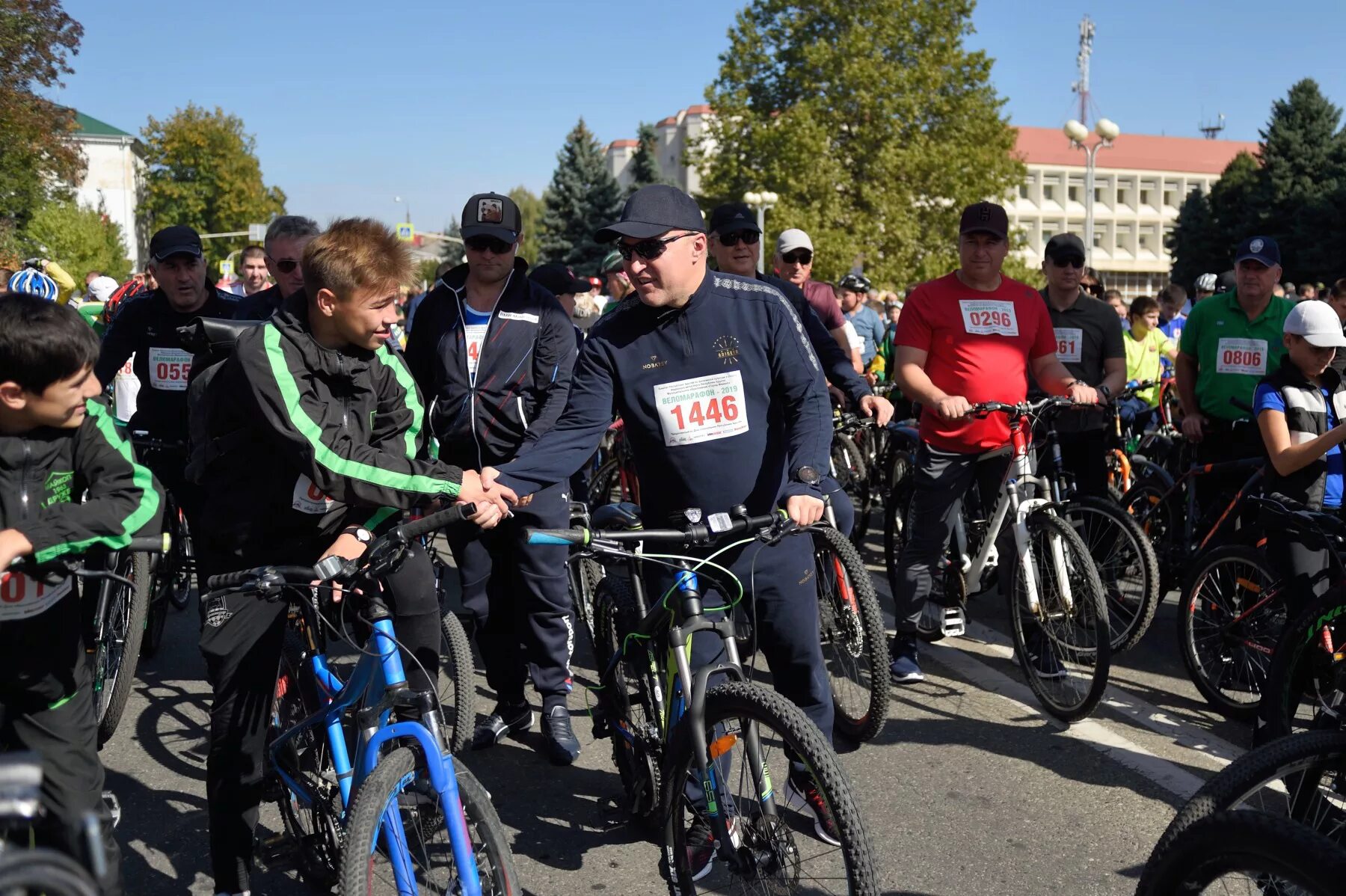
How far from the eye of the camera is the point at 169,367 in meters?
6.09

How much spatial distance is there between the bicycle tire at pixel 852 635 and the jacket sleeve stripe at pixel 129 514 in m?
2.53

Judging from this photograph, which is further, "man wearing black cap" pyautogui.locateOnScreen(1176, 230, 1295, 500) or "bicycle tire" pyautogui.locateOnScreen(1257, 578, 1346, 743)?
"man wearing black cap" pyautogui.locateOnScreen(1176, 230, 1295, 500)

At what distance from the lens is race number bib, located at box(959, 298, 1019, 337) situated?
5762mm

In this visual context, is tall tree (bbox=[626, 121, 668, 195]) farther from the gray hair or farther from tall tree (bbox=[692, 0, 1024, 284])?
the gray hair

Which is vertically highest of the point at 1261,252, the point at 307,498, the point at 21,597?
the point at 1261,252

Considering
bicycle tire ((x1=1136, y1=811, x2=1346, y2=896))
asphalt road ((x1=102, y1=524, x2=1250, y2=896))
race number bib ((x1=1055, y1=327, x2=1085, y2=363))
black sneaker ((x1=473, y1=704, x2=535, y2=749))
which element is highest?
race number bib ((x1=1055, y1=327, x2=1085, y2=363))

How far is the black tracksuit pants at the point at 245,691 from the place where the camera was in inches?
137

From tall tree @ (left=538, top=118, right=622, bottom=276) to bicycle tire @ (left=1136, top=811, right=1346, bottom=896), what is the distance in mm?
59767

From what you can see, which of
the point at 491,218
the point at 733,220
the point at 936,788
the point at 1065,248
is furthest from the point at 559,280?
the point at 936,788

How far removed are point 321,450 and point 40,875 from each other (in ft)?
4.12

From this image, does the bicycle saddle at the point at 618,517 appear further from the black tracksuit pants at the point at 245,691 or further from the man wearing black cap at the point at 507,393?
the black tracksuit pants at the point at 245,691

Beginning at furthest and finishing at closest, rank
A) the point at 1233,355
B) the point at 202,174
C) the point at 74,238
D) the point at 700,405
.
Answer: the point at 202,174, the point at 74,238, the point at 1233,355, the point at 700,405

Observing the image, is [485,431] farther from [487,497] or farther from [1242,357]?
[1242,357]

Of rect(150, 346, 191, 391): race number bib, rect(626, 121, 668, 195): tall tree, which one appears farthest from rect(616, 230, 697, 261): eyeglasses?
rect(626, 121, 668, 195): tall tree
